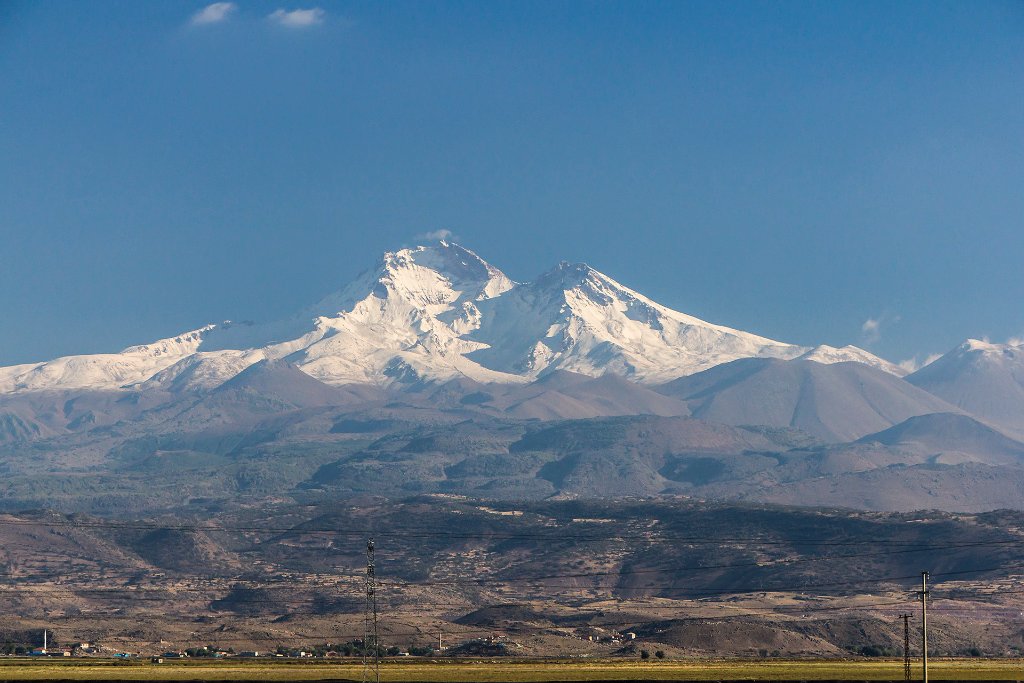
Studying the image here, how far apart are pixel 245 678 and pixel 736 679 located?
190 feet

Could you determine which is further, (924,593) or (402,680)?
(402,680)

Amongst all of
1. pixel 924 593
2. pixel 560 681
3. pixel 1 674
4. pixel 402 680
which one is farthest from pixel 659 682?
pixel 1 674

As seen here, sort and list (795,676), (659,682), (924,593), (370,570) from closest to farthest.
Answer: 1. (924,593)
2. (370,570)
3. (659,682)
4. (795,676)

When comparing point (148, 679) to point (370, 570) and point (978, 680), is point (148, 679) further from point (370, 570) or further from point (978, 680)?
point (978, 680)

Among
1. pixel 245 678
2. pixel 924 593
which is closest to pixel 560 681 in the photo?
pixel 245 678

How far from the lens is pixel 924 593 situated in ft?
495

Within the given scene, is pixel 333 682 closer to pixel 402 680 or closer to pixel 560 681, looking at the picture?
pixel 402 680

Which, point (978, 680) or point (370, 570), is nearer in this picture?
point (370, 570)

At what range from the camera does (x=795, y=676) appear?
194375 mm

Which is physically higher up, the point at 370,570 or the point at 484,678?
the point at 370,570

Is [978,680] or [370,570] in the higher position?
[370,570]

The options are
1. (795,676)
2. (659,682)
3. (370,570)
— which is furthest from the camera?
(795,676)

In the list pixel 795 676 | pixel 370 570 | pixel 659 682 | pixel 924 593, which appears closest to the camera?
pixel 924 593

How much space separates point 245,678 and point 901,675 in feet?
257
